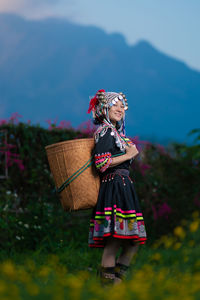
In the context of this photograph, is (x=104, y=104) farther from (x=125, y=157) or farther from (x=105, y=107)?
(x=125, y=157)

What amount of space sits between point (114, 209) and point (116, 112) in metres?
0.89

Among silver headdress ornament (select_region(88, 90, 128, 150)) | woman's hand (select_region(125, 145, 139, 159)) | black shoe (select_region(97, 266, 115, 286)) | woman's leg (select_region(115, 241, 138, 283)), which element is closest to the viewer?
black shoe (select_region(97, 266, 115, 286))

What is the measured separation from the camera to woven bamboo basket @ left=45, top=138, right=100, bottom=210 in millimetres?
3154

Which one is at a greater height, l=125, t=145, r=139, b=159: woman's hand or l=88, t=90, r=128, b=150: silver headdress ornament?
l=88, t=90, r=128, b=150: silver headdress ornament

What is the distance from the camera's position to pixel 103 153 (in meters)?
3.17

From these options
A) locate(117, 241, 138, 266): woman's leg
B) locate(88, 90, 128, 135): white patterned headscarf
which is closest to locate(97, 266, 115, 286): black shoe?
locate(117, 241, 138, 266): woman's leg

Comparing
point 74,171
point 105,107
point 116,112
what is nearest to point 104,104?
point 105,107

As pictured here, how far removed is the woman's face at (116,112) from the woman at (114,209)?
9 centimetres

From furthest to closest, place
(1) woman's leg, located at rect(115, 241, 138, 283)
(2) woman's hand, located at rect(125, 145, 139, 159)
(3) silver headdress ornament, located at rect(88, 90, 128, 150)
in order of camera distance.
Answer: (3) silver headdress ornament, located at rect(88, 90, 128, 150) < (2) woman's hand, located at rect(125, 145, 139, 159) < (1) woman's leg, located at rect(115, 241, 138, 283)

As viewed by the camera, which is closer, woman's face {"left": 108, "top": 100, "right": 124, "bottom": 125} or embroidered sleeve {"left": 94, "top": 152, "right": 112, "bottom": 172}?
embroidered sleeve {"left": 94, "top": 152, "right": 112, "bottom": 172}

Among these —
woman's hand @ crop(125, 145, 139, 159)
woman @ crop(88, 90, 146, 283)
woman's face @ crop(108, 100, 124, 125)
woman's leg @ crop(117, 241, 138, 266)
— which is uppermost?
woman's face @ crop(108, 100, 124, 125)

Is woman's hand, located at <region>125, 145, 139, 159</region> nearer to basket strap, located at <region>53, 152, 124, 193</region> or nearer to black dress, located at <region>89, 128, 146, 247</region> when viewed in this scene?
black dress, located at <region>89, 128, 146, 247</region>

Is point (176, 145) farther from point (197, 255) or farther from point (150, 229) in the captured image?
point (197, 255)

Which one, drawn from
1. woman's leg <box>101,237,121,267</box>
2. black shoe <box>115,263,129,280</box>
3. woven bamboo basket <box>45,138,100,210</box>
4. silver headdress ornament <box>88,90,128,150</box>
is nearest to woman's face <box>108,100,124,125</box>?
silver headdress ornament <box>88,90,128,150</box>
